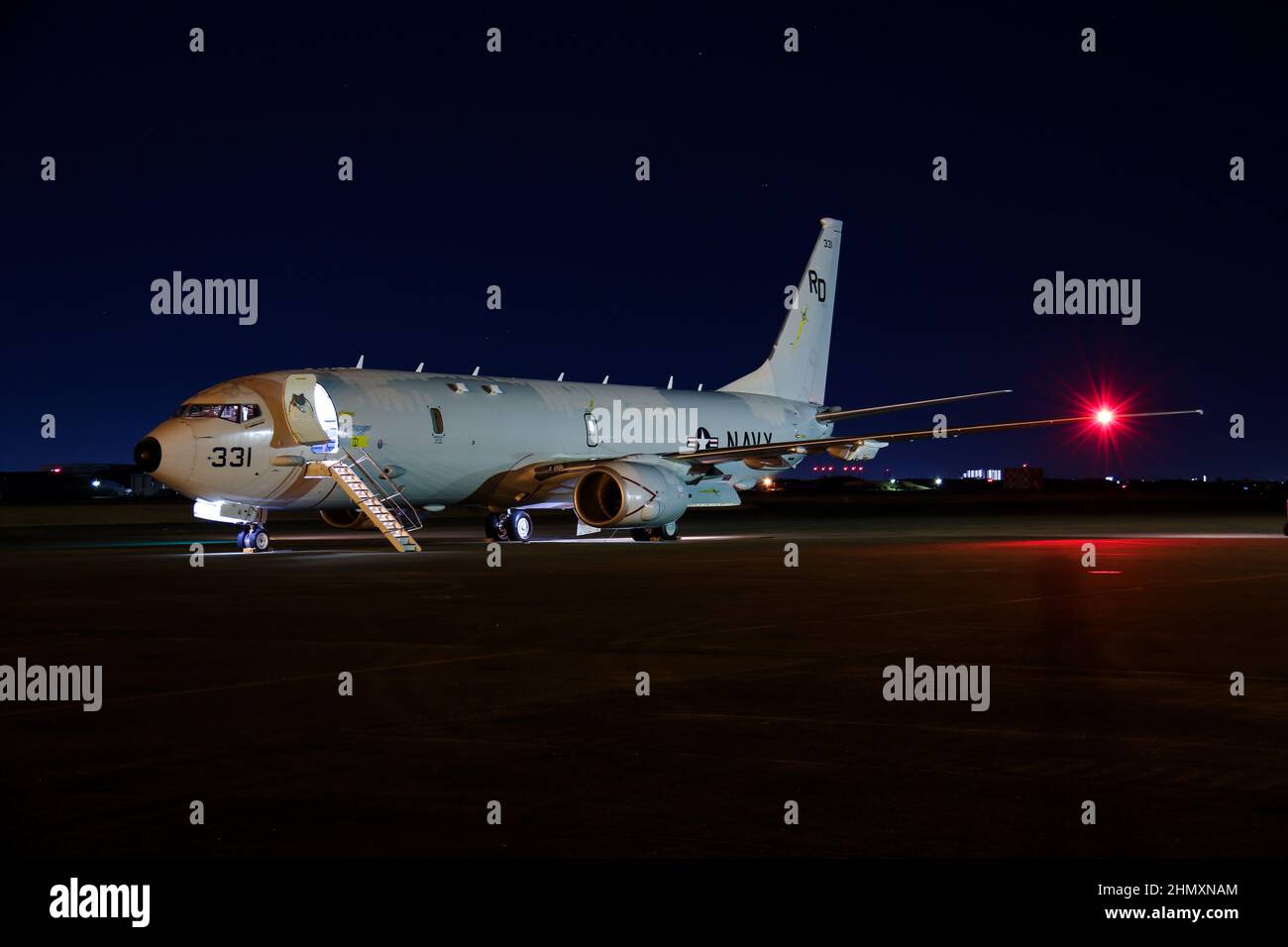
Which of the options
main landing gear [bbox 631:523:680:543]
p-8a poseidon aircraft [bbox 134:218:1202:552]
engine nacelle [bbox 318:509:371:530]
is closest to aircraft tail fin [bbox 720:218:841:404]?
p-8a poseidon aircraft [bbox 134:218:1202:552]

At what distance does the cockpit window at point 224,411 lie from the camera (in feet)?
94.7

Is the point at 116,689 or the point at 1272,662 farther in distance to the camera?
the point at 1272,662

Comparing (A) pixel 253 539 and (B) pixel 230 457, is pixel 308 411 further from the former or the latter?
(A) pixel 253 539

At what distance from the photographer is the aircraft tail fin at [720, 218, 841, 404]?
44438 mm

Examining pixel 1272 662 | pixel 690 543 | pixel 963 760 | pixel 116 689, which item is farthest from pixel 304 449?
pixel 963 760

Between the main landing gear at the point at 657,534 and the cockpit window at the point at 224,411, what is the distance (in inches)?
384

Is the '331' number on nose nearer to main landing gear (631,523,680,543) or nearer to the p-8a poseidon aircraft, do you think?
the p-8a poseidon aircraft

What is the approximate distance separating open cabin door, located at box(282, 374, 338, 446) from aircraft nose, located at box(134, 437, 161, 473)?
104 inches

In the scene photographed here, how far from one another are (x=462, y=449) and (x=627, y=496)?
4067 mm

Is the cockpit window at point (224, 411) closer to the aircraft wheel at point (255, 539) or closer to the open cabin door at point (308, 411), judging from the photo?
the open cabin door at point (308, 411)

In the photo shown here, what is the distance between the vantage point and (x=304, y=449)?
29.3m

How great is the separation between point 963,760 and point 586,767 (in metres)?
2.14

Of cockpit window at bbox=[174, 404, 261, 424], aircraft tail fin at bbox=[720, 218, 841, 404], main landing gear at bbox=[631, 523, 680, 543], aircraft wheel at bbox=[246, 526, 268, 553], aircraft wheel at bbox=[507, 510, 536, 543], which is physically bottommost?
aircraft wheel at bbox=[246, 526, 268, 553]
